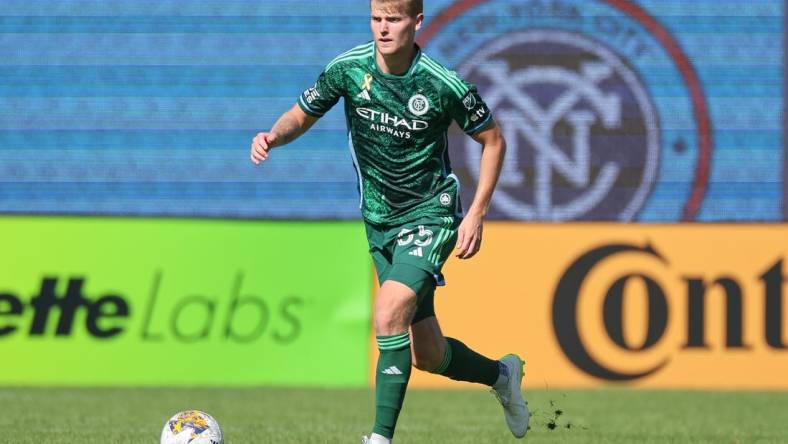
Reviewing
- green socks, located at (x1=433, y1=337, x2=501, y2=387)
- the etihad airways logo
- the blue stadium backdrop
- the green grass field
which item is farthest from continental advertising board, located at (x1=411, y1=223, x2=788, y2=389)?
the etihad airways logo

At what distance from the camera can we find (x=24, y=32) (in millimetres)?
11438

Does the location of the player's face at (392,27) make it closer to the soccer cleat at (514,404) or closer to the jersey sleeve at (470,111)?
the jersey sleeve at (470,111)

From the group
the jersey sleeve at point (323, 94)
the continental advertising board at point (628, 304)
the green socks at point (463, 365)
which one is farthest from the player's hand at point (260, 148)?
the continental advertising board at point (628, 304)

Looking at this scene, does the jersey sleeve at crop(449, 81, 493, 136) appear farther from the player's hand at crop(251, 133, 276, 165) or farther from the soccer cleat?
the soccer cleat

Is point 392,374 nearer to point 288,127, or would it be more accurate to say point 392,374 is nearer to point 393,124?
point 393,124

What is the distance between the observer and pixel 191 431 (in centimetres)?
505

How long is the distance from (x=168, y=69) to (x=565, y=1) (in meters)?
3.18

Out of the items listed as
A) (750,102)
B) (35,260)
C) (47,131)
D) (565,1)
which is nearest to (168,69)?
(47,131)

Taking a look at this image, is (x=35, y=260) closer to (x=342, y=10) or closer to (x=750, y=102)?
(x=342, y=10)

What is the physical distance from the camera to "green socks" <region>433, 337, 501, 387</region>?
5.72 meters

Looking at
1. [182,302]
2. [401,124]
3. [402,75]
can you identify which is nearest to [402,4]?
[402,75]

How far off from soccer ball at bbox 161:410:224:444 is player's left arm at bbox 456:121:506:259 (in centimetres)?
106

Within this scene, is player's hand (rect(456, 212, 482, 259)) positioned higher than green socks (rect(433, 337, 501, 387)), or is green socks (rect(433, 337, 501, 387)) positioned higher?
player's hand (rect(456, 212, 482, 259))

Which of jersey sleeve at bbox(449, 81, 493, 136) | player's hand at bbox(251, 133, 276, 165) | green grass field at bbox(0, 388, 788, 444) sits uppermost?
jersey sleeve at bbox(449, 81, 493, 136)
